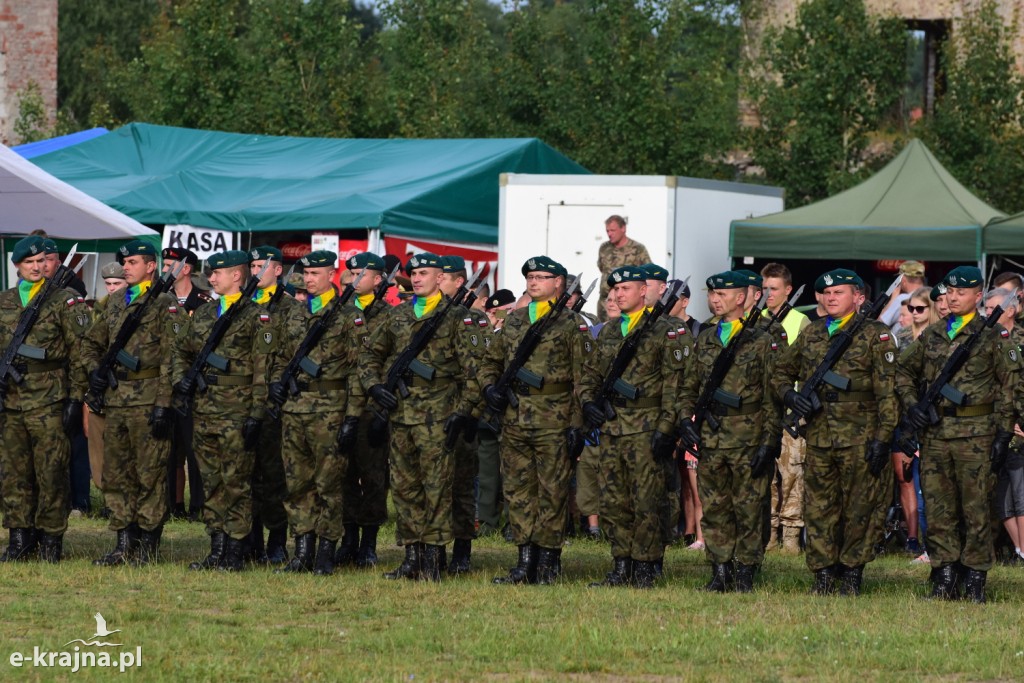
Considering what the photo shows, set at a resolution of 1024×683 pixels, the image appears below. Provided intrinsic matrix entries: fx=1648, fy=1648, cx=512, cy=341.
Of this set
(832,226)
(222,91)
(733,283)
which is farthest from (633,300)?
(222,91)

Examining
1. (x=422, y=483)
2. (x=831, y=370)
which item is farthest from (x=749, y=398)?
(x=422, y=483)

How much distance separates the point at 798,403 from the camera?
9477 mm

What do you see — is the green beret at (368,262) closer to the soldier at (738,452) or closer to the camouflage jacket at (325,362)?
the camouflage jacket at (325,362)

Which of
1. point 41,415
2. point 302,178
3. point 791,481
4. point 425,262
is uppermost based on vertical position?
point 302,178

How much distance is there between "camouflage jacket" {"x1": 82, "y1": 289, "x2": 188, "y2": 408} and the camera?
10523 mm

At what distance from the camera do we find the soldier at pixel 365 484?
1062 cm

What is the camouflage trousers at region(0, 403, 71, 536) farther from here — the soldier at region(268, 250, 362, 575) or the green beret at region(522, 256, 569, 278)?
the green beret at region(522, 256, 569, 278)

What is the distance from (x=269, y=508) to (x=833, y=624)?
400 centimetres

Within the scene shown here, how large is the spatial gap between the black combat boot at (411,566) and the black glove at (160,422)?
5.51 feet

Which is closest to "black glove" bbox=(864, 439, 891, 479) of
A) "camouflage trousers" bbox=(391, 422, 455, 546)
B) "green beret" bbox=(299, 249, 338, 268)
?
"camouflage trousers" bbox=(391, 422, 455, 546)

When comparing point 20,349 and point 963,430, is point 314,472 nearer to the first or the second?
point 20,349

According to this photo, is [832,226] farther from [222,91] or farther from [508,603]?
[222,91]

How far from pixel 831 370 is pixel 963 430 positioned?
815 mm

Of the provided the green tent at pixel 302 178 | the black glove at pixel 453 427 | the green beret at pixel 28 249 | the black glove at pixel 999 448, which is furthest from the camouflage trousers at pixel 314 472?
the green tent at pixel 302 178
